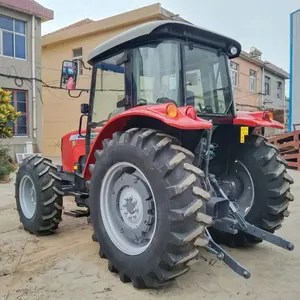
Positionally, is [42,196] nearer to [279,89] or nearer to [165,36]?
[165,36]

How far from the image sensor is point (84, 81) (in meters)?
15.8

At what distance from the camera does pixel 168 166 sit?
8.54ft

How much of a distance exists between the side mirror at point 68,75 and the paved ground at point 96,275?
5.97 feet

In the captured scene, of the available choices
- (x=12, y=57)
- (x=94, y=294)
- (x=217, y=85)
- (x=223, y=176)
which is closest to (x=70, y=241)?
(x=94, y=294)

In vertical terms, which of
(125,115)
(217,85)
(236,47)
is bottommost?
(125,115)

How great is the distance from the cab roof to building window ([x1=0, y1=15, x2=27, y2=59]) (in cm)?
1029

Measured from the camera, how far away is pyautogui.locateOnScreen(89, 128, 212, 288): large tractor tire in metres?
2.58

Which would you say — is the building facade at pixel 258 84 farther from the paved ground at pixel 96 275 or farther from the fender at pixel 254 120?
the paved ground at pixel 96 275

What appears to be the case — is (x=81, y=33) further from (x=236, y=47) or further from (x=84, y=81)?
(x=236, y=47)

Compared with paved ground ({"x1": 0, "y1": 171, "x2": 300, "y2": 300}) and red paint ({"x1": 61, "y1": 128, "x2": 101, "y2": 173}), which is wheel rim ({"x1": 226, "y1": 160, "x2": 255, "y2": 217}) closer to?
paved ground ({"x1": 0, "y1": 171, "x2": 300, "y2": 300})

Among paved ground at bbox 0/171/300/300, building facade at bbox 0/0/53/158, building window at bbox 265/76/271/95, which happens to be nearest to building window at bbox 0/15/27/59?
building facade at bbox 0/0/53/158

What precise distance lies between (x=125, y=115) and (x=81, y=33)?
47.4ft

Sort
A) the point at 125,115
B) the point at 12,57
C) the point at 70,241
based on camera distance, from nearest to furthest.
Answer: the point at 125,115
the point at 70,241
the point at 12,57

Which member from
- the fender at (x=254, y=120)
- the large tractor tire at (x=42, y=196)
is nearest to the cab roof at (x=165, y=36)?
the fender at (x=254, y=120)
